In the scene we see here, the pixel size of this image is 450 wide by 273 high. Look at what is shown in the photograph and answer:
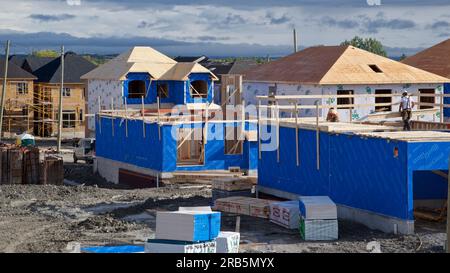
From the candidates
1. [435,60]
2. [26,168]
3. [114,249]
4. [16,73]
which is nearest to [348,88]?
[435,60]

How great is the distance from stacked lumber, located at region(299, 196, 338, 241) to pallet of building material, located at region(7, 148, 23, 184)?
745 inches

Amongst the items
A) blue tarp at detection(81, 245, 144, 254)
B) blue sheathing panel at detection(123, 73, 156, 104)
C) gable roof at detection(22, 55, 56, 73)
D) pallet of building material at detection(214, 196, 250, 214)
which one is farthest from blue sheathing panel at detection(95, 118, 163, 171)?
gable roof at detection(22, 55, 56, 73)

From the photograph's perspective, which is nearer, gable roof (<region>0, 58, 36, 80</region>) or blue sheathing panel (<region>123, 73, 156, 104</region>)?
blue sheathing panel (<region>123, 73, 156, 104</region>)

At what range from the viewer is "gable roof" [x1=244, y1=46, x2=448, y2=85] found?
4469cm

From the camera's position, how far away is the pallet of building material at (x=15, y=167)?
38219 millimetres

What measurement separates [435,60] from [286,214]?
33235 millimetres

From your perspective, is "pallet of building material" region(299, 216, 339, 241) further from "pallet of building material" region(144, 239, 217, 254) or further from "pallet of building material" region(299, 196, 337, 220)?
"pallet of building material" region(144, 239, 217, 254)

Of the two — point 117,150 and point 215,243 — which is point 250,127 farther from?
point 215,243

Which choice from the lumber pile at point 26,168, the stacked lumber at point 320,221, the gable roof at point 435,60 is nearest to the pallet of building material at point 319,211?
the stacked lumber at point 320,221

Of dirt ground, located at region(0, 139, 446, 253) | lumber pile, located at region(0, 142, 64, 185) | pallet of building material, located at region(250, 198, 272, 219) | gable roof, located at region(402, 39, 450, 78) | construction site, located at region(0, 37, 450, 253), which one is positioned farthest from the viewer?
gable roof, located at region(402, 39, 450, 78)

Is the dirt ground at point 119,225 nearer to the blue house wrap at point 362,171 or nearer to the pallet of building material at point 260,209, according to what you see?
the pallet of building material at point 260,209

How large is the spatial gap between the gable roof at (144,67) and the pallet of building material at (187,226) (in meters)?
37.0

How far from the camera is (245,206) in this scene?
87.8 feet
